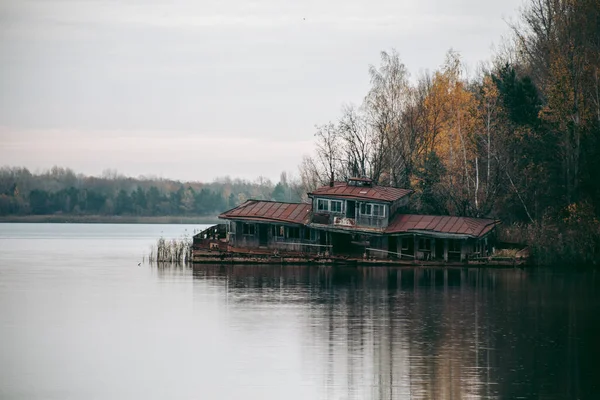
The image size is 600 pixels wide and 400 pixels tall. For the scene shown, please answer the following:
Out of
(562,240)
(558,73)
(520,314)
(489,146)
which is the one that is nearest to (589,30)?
(558,73)

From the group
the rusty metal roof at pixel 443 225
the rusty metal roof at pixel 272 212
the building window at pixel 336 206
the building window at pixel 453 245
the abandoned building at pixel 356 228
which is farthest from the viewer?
the rusty metal roof at pixel 272 212

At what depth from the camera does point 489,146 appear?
7688cm

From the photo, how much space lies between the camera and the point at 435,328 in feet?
133

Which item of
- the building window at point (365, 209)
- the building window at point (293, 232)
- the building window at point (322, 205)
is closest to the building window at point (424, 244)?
the building window at point (365, 209)

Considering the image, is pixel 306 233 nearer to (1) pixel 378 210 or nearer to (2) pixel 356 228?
(2) pixel 356 228

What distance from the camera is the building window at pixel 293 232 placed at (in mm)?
76000

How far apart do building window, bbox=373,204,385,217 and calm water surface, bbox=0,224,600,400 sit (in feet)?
27.8

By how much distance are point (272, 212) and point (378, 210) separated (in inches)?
324

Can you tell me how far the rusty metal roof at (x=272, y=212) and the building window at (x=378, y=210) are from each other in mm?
Result: 5219

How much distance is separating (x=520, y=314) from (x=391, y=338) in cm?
992

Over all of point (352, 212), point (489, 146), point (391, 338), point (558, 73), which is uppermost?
point (558, 73)

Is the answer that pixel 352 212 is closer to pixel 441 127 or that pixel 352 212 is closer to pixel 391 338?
pixel 441 127

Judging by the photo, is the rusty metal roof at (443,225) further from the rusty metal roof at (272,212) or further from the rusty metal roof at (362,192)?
the rusty metal roof at (272,212)

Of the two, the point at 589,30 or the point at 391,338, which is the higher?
the point at 589,30
